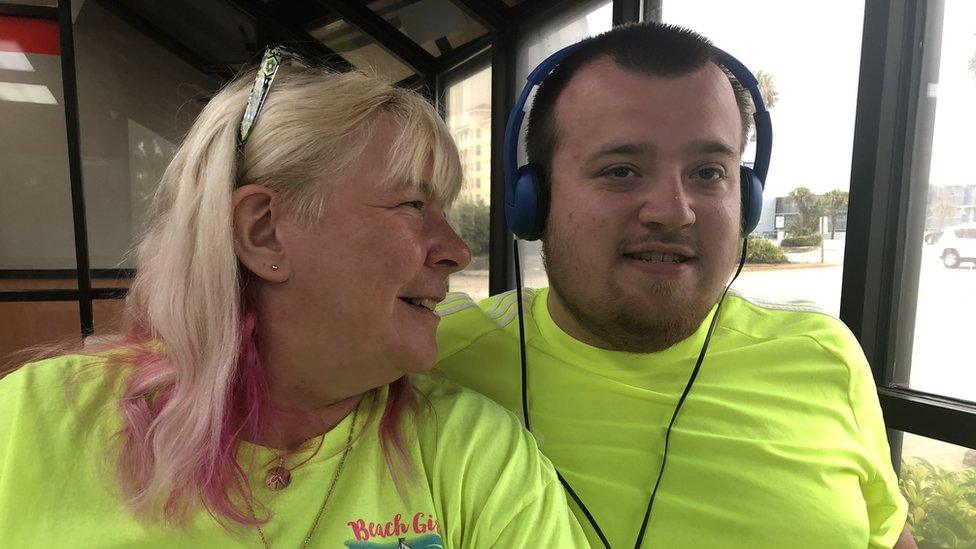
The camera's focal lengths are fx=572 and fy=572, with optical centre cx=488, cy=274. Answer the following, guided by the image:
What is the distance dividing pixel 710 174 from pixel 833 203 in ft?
2.55

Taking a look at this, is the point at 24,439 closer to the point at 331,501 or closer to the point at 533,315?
the point at 331,501

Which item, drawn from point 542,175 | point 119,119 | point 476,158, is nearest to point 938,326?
point 542,175

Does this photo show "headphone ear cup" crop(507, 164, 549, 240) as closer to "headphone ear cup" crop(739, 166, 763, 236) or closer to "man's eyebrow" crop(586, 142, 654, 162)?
"man's eyebrow" crop(586, 142, 654, 162)

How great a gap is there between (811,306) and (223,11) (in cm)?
344

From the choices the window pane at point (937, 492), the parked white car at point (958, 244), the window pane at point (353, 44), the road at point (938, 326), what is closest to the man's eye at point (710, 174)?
the road at point (938, 326)

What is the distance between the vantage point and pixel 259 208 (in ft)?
2.73

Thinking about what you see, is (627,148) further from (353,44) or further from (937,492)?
(353,44)

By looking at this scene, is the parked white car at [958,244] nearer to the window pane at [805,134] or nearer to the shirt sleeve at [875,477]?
the window pane at [805,134]

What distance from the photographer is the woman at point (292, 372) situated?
749mm

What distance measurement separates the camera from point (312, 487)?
31.0 inches

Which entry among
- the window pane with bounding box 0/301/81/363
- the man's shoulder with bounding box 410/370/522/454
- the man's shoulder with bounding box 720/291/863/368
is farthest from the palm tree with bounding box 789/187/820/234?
the window pane with bounding box 0/301/81/363

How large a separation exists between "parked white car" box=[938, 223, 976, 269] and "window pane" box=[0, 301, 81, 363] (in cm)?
366

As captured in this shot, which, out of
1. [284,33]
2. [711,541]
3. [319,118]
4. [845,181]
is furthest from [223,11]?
[711,541]

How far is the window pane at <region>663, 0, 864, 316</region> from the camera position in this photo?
1.54 m
